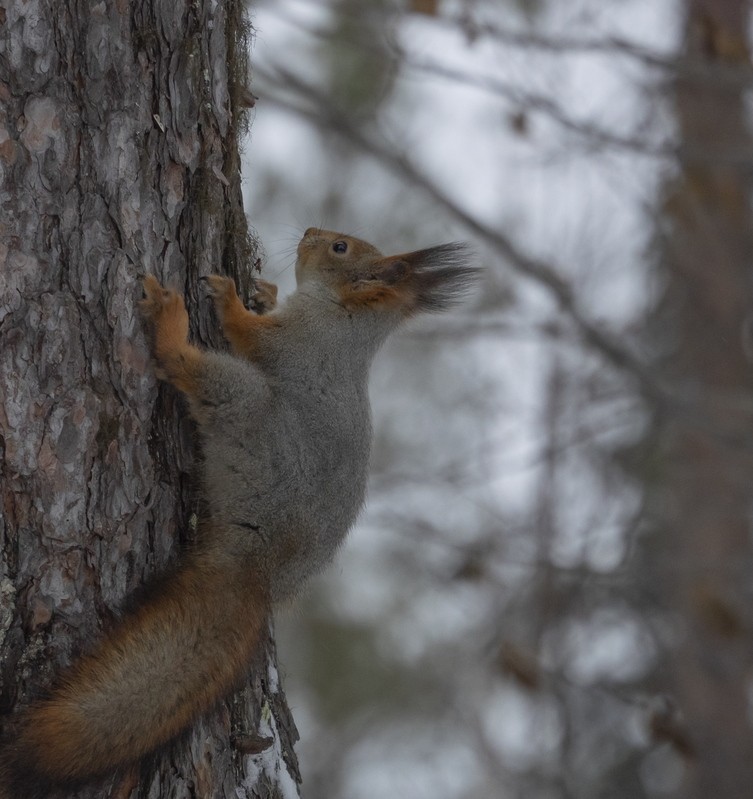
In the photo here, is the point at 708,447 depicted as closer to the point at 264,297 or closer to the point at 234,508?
the point at 264,297

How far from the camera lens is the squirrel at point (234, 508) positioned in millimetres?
2145

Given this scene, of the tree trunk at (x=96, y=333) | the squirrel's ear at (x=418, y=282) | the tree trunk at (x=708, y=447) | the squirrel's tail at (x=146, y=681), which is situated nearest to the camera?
the squirrel's tail at (x=146, y=681)

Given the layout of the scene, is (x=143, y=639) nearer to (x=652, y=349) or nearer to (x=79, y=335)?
(x=79, y=335)

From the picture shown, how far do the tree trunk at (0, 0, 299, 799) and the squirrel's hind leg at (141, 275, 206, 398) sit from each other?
34mm

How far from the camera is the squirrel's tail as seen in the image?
2.06 meters

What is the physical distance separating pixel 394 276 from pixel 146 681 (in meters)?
1.84

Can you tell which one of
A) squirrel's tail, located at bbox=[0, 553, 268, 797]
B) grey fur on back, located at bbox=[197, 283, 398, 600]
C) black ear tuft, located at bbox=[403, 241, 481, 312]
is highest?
black ear tuft, located at bbox=[403, 241, 481, 312]

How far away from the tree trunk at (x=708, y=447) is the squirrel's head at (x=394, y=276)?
3.74 m

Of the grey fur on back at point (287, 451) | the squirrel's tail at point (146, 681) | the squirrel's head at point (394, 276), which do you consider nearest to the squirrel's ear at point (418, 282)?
the squirrel's head at point (394, 276)

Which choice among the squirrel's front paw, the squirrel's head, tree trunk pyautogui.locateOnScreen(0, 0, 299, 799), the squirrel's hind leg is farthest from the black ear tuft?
the squirrel's hind leg

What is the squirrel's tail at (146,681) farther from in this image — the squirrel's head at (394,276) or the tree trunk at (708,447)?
the tree trunk at (708,447)

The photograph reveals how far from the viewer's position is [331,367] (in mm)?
3158

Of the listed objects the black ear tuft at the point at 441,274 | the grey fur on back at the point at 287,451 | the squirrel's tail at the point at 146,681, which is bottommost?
the squirrel's tail at the point at 146,681

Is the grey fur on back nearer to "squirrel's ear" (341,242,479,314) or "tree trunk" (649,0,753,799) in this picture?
"squirrel's ear" (341,242,479,314)
